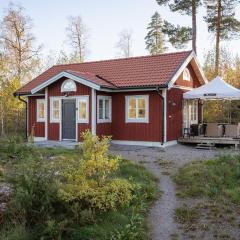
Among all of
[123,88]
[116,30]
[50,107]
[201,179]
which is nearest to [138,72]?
[123,88]

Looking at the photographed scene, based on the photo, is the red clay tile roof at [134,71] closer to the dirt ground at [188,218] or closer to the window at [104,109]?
the window at [104,109]

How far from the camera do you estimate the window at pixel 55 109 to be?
18.8m

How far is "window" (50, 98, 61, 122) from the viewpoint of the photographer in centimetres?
1883

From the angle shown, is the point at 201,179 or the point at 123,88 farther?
the point at 123,88

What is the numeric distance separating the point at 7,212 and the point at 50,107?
12.3 m

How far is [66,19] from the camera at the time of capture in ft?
127

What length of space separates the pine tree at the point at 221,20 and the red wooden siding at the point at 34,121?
14.1 metres

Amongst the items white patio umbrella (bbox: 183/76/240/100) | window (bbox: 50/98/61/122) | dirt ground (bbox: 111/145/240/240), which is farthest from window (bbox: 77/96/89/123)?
dirt ground (bbox: 111/145/240/240)

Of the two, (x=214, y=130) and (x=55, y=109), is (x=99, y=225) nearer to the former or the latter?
(x=55, y=109)

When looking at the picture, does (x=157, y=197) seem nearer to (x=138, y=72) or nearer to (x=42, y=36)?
(x=138, y=72)

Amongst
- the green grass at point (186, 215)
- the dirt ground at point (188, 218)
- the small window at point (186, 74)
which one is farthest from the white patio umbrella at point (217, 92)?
the green grass at point (186, 215)

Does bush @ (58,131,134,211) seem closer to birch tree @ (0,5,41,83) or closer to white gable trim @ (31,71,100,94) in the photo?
white gable trim @ (31,71,100,94)

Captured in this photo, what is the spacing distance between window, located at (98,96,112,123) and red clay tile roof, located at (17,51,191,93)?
79 centimetres

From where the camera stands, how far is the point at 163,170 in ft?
37.0
